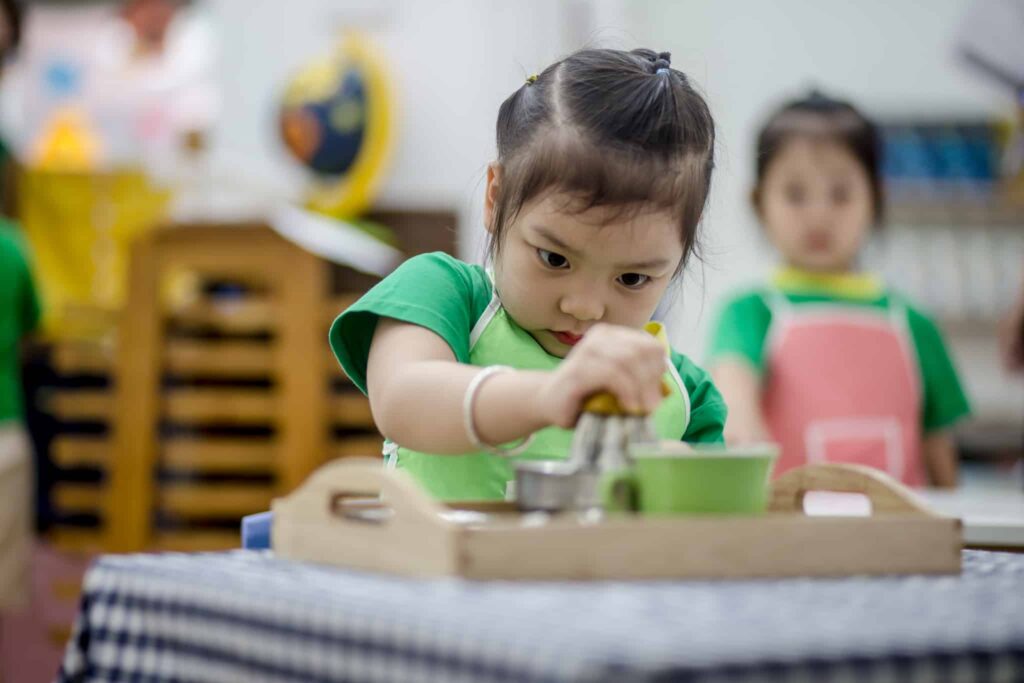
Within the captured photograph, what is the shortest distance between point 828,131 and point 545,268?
3.85ft

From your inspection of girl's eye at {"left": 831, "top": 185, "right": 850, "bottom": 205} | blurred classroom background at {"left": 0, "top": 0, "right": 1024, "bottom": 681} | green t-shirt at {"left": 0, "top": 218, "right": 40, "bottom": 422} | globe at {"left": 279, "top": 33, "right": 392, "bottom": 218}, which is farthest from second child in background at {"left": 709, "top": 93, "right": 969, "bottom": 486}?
globe at {"left": 279, "top": 33, "right": 392, "bottom": 218}

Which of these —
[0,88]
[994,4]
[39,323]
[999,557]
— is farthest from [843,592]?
[0,88]

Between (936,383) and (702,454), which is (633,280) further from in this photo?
(936,383)

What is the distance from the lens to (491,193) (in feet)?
3.23

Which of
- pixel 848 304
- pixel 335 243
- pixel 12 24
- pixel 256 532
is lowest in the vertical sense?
pixel 256 532

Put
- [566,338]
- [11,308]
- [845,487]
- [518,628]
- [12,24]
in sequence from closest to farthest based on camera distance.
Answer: [518,628] → [845,487] → [566,338] → [11,308] → [12,24]

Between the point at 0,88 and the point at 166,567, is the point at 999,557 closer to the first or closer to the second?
the point at 166,567

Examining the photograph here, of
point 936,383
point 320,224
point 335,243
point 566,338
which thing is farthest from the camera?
point 320,224

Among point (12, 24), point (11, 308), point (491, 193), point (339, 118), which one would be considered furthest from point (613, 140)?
point (339, 118)

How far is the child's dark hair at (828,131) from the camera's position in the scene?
6.26 ft

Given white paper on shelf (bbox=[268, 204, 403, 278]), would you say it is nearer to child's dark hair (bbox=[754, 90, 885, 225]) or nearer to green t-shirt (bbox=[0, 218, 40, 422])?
green t-shirt (bbox=[0, 218, 40, 422])

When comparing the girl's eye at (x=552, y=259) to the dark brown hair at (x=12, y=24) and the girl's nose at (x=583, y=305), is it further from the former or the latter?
the dark brown hair at (x=12, y=24)

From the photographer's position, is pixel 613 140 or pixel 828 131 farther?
pixel 828 131

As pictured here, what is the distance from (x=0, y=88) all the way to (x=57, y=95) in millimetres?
472
